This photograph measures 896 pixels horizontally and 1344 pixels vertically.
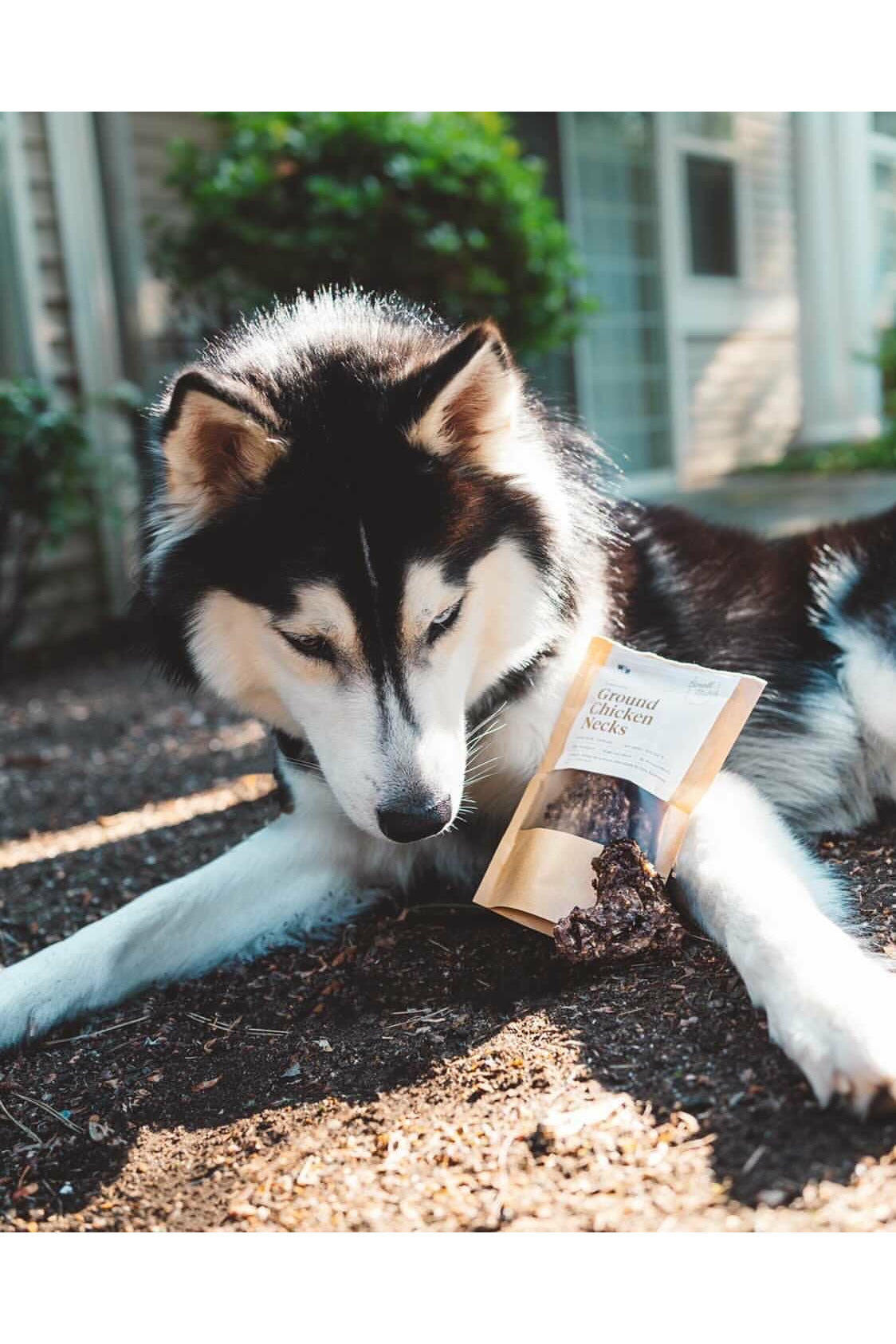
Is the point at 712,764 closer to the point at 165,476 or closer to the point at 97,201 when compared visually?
the point at 165,476

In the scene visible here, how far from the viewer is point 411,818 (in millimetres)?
1971

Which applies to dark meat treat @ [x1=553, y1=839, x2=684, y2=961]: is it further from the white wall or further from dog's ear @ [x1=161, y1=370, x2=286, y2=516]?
the white wall

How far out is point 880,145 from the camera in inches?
324

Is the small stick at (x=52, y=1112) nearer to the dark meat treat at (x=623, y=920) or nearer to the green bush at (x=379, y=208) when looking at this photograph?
the dark meat treat at (x=623, y=920)

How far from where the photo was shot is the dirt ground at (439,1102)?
156cm

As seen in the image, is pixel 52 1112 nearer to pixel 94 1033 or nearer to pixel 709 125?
pixel 94 1033

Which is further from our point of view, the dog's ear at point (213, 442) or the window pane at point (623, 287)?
the window pane at point (623, 287)

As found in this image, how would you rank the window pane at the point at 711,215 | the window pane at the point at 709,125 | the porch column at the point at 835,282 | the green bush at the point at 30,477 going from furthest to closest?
1. the window pane at the point at 711,215
2. the window pane at the point at 709,125
3. the porch column at the point at 835,282
4. the green bush at the point at 30,477

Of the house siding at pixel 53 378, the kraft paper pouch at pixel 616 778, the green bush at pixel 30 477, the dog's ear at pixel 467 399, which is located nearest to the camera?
the dog's ear at pixel 467 399

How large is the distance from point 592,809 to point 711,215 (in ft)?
31.7

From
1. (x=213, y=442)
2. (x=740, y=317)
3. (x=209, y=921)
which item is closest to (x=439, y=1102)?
(x=209, y=921)

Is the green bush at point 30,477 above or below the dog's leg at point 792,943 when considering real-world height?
above

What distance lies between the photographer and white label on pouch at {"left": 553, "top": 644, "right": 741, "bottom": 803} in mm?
2275

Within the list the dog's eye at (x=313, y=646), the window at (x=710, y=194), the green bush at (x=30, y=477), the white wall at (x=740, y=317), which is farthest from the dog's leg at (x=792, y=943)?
the window at (x=710, y=194)
